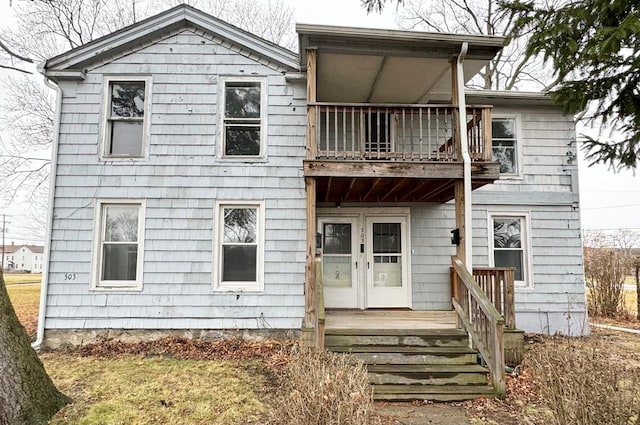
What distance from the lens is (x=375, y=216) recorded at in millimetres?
8242

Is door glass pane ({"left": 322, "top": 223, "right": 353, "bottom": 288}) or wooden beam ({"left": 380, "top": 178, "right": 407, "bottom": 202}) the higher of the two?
wooden beam ({"left": 380, "top": 178, "right": 407, "bottom": 202})

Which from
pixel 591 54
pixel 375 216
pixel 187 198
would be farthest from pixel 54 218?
pixel 591 54

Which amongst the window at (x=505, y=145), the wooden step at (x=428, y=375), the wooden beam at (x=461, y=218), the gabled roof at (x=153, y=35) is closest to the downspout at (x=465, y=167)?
the wooden beam at (x=461, y=218)

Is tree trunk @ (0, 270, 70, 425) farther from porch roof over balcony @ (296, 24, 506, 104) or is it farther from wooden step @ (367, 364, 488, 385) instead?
porch roof over balcony @ (296, 24, 506, 104)

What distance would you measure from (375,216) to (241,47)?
431cm

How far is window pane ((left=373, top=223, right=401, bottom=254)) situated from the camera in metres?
8.22

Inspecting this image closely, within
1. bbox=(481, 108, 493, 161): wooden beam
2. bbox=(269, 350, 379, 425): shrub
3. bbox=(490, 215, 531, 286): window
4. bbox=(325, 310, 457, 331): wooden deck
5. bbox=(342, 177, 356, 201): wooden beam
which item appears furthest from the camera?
bbox=(490, 215, 531, 286): window

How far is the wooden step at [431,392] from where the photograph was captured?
187 inches

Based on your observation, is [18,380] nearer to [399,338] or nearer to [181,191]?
[181,191]

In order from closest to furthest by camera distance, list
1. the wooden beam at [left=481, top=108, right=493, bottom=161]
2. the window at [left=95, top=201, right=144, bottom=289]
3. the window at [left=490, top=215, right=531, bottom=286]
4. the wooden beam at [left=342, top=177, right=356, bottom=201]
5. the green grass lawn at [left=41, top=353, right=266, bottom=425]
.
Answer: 1. the green grass lawn at [left=41, top=353, right=266, bottom=425]
2. the wooden beam at [left=481, top=108, right=493, bottom=161]
3. the wooden beam at [left=342, top=177, right=356, bottom=201]
4. the window at [left=95, top=201, right=144, bottom=289]
5. the window at [left=490, top=215, right=531, bottom=286]

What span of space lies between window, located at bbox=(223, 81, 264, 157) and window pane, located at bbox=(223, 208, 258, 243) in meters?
1.09

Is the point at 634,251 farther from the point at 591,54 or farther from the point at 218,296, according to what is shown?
the point at 218,296

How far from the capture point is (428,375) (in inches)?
197

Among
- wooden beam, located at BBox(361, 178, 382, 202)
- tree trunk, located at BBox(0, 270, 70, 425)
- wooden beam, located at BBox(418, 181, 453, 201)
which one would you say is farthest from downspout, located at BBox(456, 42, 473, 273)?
tree trunk, located at BBox(0, 270, 70, 425)
